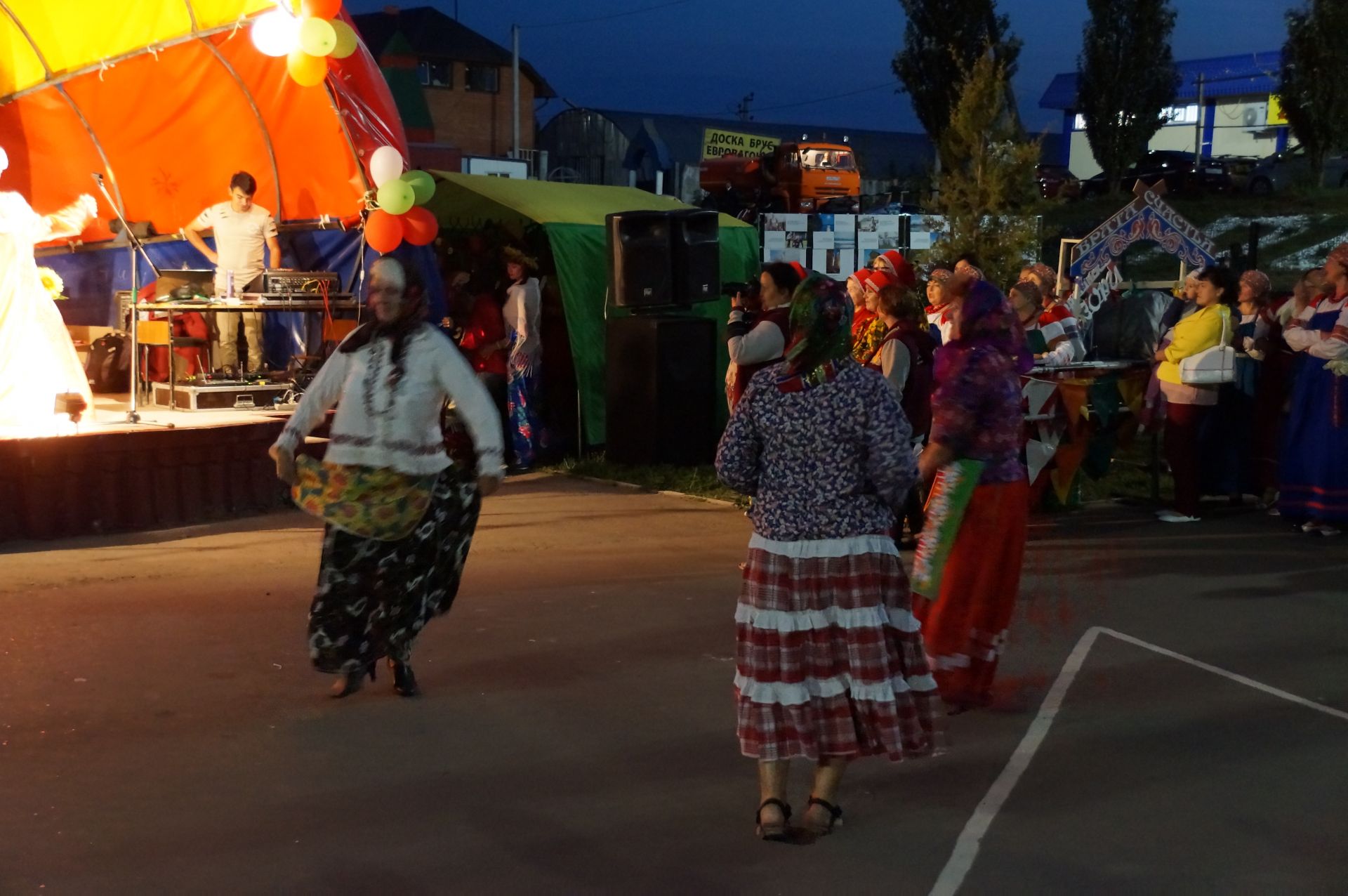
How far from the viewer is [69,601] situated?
24.9 feet

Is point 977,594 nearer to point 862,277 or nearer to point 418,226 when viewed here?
point 862,277

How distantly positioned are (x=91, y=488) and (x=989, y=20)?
30.7 meters

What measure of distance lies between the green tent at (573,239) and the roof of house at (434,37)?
40.7 metres

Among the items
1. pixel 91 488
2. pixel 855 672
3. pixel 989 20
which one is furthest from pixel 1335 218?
pixel 855 672

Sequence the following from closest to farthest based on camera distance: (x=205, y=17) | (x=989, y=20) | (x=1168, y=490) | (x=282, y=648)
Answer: (x=282, y=648), (x=1168, y=490), (x=205, y=17), (x=989, y=20)

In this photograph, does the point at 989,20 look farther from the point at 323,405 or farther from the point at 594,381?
the point at 323,405

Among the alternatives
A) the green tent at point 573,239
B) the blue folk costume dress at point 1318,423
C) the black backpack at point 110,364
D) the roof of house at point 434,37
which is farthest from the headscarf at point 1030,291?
the roof of house at point 434,37

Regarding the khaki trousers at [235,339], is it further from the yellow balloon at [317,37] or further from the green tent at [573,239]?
the yellow balloon at [317,37]

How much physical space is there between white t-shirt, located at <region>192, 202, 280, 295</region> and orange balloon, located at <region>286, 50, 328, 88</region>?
1.47 metres

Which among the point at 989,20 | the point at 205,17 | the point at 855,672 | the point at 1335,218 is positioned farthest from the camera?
the point at 989,20

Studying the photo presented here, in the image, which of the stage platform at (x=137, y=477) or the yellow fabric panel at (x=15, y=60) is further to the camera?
the yellow fabric panel at (x=15, y=60)

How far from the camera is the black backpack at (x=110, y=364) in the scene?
46.8 feet

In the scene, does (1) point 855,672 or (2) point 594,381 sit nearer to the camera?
(1) point 855,672

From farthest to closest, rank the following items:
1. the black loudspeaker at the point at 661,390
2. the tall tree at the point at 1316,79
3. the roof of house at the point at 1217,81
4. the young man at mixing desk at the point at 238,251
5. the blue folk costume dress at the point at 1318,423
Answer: the roof of house at the point at 1217,81 < the tall tree at the point at 1316,79 < the young man at mixing desk at the point at 238,251 < the black loudspeaker at the point at 661,390 < the blue folk costume dress at the point at 1318,423
